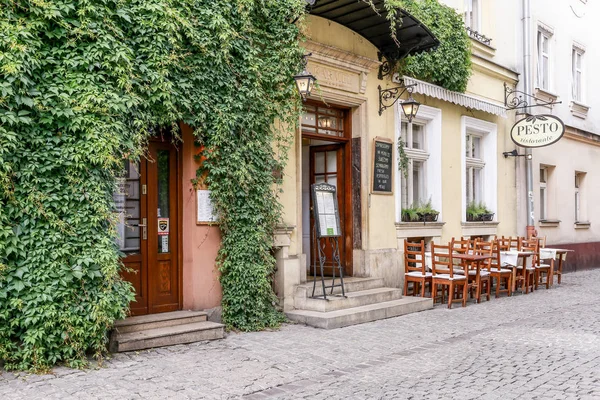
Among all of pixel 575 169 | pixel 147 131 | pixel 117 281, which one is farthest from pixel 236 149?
pixel 575 169

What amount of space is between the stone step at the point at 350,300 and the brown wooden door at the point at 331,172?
1.02m

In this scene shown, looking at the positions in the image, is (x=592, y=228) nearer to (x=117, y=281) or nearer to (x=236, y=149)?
(x=236, y=149)

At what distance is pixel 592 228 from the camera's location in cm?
1825

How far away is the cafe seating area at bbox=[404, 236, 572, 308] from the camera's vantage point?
9.95 m

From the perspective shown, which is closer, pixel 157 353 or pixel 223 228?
pixel 157 353

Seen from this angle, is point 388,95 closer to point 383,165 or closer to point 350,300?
point 383,165

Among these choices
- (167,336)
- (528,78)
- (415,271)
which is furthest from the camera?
(528,78)

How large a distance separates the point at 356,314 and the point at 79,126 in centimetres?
445

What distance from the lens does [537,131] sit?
44.5 feet

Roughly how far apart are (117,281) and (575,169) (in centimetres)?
1508

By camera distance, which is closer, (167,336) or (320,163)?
(167,336)

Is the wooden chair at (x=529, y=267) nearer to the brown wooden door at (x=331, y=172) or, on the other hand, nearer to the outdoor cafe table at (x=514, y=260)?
the outdoor cafe table at (x=514, y=260)

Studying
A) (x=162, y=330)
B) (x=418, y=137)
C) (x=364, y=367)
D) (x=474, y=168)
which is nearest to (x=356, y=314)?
(x=364, y=367)

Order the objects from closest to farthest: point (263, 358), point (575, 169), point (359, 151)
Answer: point (263, 358) → point (359, 151) → point (575, 169)
